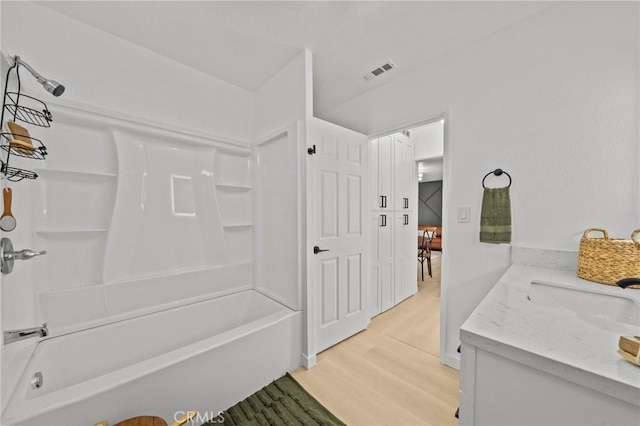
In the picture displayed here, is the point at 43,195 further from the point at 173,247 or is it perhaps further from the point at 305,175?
the point at 305,175

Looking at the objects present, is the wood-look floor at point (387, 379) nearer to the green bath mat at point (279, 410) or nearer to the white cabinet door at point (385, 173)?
the green bath mat at point (279, 410)

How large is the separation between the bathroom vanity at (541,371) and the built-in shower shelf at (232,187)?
2258 millimetres

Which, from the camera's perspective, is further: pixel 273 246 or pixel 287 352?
pixel 273 246

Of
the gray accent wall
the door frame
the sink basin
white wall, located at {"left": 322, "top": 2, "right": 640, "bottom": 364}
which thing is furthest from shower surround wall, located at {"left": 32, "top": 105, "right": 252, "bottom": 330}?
the gray accent wall

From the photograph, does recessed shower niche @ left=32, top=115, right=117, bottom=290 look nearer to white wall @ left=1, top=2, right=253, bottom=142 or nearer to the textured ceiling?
white wall @ left=1, top=2, right=253, bottom=142

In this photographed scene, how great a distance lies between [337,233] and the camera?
2.24m

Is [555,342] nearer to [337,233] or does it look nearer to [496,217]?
[496,217]

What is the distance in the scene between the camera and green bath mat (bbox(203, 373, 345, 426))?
143cm

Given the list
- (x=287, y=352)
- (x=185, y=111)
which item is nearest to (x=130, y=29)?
(x=185, y=111)

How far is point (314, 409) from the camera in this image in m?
1.51

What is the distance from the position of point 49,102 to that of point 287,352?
2.38 metres

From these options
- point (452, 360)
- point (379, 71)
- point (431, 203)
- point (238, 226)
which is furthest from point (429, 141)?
point (431, 203)

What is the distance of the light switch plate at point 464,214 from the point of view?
1.82m

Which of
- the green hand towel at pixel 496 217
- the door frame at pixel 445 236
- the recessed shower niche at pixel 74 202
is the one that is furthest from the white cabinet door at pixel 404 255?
the recessed shower niche at pixel 74 202
